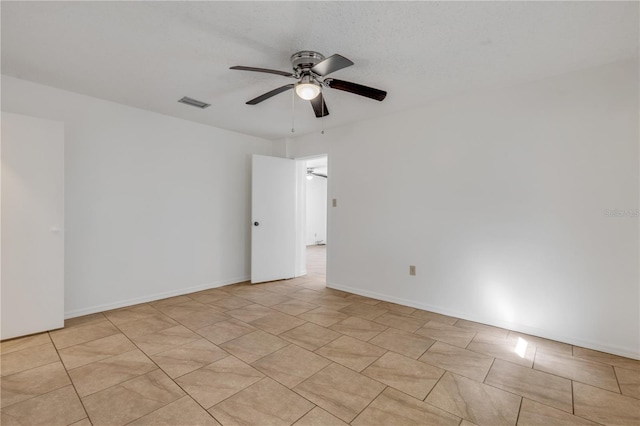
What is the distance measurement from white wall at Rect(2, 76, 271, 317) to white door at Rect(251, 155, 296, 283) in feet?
1.15

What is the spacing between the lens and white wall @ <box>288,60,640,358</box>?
2.51 metres

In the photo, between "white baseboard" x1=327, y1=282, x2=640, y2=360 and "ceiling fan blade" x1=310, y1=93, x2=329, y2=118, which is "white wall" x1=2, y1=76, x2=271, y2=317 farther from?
"white baseboard" x1=327, y1=282, x2=640, y2=360

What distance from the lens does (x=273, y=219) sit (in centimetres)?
496

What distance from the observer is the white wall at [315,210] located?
31.9 feet

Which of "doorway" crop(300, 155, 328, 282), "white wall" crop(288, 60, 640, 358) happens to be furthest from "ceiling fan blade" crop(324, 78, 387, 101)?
"doorway" crop(300, 155, 328, 282)

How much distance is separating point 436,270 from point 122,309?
3.83 meters

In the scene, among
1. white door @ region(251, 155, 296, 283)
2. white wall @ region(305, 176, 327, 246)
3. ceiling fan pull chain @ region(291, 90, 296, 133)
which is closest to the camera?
ceiling fan pull chain @ region(291, 90, 296, 133)

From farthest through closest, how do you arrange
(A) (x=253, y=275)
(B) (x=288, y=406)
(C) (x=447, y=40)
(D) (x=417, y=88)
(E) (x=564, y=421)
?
(A) (x=253, y=275) < (D) (x=417, y=88) < (C) (x=447, y=40) < (B) (x=288, y=406) < (E) (x=564, y=421)

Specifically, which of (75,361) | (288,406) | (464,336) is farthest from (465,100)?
(75,361)

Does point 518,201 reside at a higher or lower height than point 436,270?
higher

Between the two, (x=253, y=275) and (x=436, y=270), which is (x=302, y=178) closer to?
(x=253, y=275)

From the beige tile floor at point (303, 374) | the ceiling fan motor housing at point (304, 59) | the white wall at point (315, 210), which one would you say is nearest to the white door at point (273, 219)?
the beige tile floor at point (303, 374)

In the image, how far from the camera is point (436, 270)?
3498mm

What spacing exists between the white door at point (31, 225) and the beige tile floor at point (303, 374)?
0.80 ft
